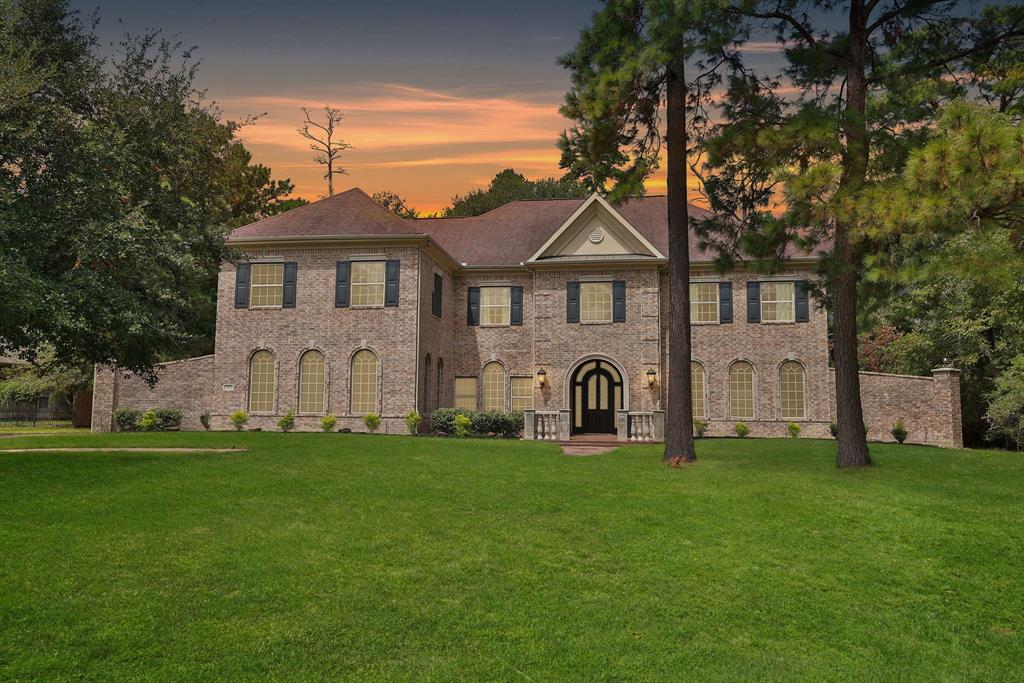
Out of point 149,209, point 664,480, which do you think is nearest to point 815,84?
point 664,480

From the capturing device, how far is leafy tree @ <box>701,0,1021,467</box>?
42.6 feet

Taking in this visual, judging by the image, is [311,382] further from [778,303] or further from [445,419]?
[778,303]

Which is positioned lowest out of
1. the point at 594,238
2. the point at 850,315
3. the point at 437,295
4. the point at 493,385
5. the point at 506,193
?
the point at 493,385

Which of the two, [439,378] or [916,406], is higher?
[439,378]

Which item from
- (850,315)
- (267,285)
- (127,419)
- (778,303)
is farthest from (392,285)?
(850,315)

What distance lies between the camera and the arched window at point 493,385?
28297 millimetres

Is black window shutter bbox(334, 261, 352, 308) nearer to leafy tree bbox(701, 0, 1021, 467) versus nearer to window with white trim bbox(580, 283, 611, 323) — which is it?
window with white trim bbox(580, 283, 611, 323)

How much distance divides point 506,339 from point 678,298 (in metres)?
12.9

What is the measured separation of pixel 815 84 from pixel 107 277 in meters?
14.3

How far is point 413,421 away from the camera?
24.9 m

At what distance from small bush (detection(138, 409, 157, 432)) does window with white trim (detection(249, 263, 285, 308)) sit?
517 centimetres

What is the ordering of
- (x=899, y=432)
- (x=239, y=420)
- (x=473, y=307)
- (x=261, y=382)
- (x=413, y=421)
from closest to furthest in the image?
(x=413, y=421) < (x=899, y=432) < (x=239, y=420) < (x=261, y=382) < (x=473, y=307)

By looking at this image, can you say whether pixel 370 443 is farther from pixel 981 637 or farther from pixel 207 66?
pixel 981 637

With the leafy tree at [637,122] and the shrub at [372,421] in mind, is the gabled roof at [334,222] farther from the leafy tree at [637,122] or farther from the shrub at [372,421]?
the leafy tree at [637,122]
